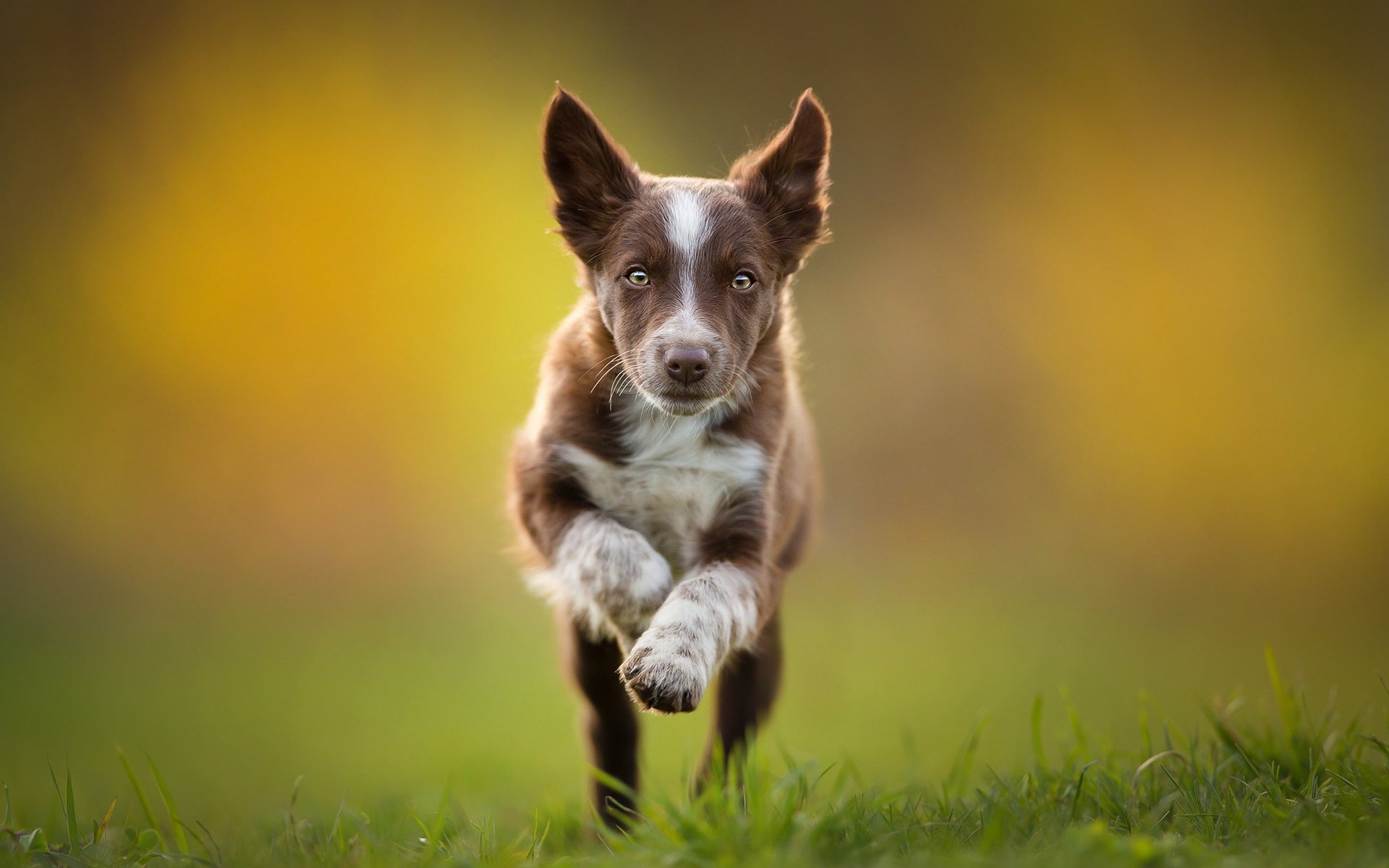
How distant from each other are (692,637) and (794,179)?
1934 mm

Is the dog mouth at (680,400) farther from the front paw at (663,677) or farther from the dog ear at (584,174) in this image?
the front paw at (663,677)

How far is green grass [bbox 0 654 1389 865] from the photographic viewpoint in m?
2.81

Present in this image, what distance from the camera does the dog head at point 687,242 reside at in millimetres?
4078

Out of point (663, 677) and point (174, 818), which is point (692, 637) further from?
point (174, 818)

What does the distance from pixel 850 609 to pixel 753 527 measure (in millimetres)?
7440

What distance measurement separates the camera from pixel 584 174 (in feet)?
14.8

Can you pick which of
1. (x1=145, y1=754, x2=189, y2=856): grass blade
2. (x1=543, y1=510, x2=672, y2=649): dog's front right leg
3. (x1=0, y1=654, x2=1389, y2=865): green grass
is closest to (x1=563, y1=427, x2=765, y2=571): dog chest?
(x1=543, y1=510, x2=672, y2=649): dog's front right leg

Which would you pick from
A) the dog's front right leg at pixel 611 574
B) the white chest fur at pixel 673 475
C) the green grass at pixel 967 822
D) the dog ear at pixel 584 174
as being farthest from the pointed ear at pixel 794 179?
the green grass at pixel 967 822

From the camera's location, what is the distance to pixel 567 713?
1049 centimetres

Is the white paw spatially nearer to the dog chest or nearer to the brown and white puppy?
the brown and white puppy

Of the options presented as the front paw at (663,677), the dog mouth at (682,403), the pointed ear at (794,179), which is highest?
the pointed ear at (794,179)

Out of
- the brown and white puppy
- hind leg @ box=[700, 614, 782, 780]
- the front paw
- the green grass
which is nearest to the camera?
the green grass

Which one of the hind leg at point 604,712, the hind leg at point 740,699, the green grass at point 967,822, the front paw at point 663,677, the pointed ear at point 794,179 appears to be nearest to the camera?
the green grass at point 967,822

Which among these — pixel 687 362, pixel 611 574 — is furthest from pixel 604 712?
pixel 687 362
